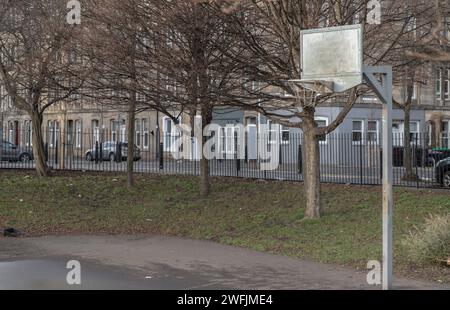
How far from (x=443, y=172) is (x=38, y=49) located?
13058 millimetres

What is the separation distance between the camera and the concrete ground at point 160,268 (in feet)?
29.2

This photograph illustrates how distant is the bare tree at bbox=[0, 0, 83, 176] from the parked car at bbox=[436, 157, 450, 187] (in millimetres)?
11469

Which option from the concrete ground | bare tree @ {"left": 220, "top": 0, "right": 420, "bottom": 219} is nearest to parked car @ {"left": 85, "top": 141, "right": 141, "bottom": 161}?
bare tree @ {"left": 220, "top": 0, "right": 420, "bottom": 219}

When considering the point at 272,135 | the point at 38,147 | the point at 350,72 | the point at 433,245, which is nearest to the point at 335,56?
the point at 350,72

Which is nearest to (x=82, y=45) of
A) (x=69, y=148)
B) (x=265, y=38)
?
(x=265, y=38)

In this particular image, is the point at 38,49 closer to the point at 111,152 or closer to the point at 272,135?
the point at 111,152

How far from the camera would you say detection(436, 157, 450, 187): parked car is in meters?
20.1

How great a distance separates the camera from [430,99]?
49.8m

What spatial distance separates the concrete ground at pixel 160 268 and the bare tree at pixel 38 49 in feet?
19.0

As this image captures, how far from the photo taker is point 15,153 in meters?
34.5

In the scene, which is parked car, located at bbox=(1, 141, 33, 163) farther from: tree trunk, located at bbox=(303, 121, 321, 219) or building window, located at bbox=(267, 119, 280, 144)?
tree trunk, located at bbox=(303, 121, 321, 219)

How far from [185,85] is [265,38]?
257 centimetres

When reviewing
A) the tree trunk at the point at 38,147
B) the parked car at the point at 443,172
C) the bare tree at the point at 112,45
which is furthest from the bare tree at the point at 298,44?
the tree trunk at the point at 38,147

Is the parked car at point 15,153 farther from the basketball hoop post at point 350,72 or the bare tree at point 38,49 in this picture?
the basketball hoop post at point 350,72
